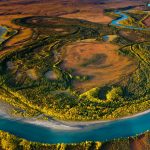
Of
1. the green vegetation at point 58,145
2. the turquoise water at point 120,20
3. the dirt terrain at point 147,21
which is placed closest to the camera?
the green vegetation at point 58,145

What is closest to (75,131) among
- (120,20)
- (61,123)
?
(61,123)

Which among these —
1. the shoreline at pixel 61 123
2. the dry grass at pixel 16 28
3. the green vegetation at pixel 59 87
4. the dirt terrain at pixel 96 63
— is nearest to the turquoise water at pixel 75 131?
the shoreline at pixel 61 123

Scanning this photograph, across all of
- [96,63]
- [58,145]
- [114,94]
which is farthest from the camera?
[96,63]

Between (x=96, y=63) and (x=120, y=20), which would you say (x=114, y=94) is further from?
(x=120, y=20)

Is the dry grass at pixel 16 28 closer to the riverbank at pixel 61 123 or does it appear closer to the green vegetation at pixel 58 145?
the riverbank at pixel 61 123

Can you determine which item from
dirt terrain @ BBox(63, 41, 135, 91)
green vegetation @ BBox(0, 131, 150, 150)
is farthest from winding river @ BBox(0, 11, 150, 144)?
dirt terrain @ BBox(63, 41, 135, 91)

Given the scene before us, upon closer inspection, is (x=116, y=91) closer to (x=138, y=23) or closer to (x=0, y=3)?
(x=138, y=23)
